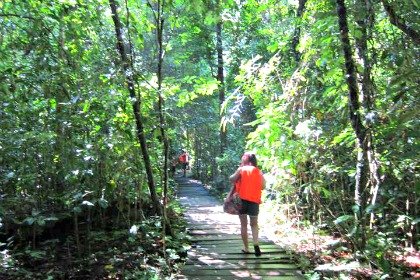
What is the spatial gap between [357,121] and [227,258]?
3012mm

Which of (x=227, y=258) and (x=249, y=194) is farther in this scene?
(x=249, y=194)

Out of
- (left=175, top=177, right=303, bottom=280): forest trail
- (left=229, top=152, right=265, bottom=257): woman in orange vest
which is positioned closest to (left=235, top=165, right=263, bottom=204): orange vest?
(left=229, top=152, right=265, bottom=257): woman in orange vest

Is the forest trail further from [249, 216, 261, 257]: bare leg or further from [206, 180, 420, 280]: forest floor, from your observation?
[206, 180, 420, 280]: forest floor

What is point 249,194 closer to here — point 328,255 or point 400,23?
point 328,255

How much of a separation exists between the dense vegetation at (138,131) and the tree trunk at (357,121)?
0.02 meters

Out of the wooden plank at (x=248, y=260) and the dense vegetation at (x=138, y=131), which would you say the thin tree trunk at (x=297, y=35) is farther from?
the wooden plank at (x=248, y=260)

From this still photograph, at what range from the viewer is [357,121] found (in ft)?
17.8

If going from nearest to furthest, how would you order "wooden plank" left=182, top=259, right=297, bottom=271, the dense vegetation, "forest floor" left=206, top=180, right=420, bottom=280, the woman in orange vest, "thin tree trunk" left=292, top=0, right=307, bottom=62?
the dense vegetation → "forest floor" left=206, top=180, right=420, bottom=280 → "wooden plank" left=182, top=259, right=297, bottom=271 → the woman in orange vest → "thin tree trunk" left=292, top=0, right=307, bottom=62

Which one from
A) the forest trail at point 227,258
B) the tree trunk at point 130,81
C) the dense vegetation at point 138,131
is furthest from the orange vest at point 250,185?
the tree trunk at point 130,81

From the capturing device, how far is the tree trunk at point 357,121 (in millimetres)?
5098

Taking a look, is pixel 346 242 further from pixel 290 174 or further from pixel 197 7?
pixel 197 7

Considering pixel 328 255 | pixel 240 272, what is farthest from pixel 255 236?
pixel 328 255

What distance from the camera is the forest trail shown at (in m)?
5.82

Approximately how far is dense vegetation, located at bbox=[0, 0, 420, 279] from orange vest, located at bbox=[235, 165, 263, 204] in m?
0.86
